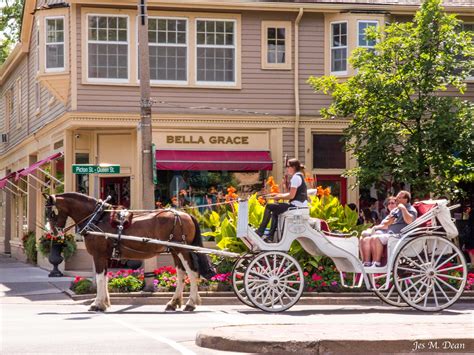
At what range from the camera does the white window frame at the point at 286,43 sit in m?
26.8

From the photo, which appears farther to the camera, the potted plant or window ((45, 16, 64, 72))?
window ((45, 16, 64, 72))

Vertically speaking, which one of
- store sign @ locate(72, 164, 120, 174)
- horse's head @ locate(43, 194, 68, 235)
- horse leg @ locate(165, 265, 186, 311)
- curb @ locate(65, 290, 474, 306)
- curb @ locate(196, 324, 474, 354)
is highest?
store sign @ locate(72, 164, 120, 174)

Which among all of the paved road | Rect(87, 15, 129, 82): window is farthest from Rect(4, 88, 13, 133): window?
the paved road

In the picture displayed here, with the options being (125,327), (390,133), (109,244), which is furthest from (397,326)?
(390,133)

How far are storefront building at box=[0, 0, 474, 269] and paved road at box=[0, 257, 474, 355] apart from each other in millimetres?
5982

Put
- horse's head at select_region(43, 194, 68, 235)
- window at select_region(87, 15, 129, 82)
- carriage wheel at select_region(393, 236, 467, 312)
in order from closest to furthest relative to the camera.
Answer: carriage wheel at select_region(393, 236, 467, 312), horse's head at select_region(43, 194, 68, 235), window at select_region(87, 15, 129, 82)

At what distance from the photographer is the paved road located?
10974 millimetres

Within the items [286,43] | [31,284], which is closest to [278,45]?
[286,43]

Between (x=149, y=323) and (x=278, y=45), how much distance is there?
14435 mm

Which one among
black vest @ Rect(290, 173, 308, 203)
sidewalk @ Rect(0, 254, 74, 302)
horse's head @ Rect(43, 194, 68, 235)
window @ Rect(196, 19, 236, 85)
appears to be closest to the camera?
black vest @ Rect(290, 173, 308, 203)

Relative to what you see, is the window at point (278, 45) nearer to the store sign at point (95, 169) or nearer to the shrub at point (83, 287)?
the store sign at point (95, 169)

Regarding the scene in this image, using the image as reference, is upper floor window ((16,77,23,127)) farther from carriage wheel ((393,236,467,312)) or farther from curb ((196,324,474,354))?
curb ((196,324,474,354))

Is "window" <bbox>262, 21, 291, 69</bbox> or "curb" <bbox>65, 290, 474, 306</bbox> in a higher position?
"window" <bbox>262, 21, 291, 69</bbox>

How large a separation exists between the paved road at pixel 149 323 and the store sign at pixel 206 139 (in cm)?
630
